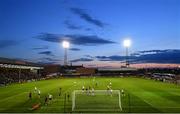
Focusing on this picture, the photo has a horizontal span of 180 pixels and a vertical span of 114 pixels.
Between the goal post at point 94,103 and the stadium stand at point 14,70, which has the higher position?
the stadium stand at point 14,70

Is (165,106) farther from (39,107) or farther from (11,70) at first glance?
(11,70)

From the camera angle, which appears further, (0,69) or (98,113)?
(0,69)

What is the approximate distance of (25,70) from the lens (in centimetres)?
16325

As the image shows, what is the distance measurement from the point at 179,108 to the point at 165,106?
2599mm

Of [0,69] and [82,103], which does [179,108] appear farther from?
[0,69]

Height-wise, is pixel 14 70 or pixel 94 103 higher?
pixel 14 70

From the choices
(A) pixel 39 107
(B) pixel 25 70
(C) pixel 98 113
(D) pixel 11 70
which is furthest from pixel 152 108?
(B) pixel 25 70

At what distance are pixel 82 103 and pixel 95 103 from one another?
1.84 m

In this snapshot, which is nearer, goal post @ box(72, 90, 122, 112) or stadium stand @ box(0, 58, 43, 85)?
goal post @ box(72, 90, 122, 112)

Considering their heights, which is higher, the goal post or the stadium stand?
the stadium stand

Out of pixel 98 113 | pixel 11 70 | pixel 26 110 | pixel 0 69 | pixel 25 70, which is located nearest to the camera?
pixel 98 113

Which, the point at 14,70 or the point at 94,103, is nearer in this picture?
the point at 94,103

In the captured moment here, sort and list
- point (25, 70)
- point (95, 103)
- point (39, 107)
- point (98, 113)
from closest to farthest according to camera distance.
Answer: point (98, 113) → point (39, 107) → point (95, 103) → point (25, 70)

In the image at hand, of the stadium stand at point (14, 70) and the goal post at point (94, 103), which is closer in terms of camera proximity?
the goal post at point (94, 103)
